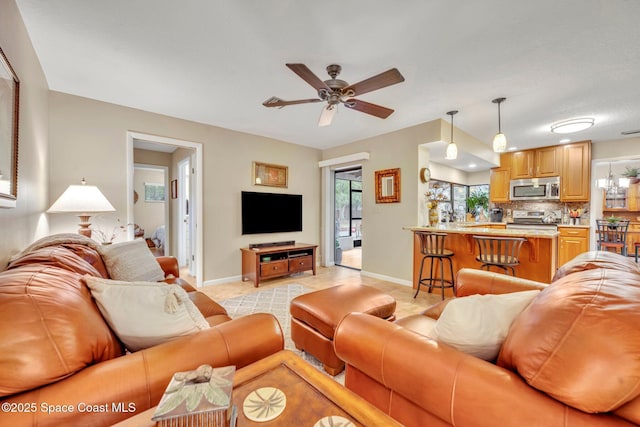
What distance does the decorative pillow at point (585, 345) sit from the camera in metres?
0.63

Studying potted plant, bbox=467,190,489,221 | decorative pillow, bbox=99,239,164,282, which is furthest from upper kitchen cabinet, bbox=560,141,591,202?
decorative pillow, bbox=99,239,164,282

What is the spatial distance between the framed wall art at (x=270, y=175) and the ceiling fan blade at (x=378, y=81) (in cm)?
254

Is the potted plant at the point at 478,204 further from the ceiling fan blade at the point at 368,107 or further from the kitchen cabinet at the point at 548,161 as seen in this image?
the ceiling fan blade at the point at 368,107

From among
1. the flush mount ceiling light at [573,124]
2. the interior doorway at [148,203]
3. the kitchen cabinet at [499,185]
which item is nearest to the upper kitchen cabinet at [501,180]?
the kitchen cabinet at [499,185]

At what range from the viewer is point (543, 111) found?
332 cm

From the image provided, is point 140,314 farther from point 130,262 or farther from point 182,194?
point 182,194

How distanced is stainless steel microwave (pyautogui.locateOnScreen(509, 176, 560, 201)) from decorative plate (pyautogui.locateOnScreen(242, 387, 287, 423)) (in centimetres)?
618

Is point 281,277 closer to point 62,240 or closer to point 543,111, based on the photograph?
point 62,240

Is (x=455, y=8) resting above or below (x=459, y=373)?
above

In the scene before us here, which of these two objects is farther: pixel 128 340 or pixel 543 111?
pixel 543 111

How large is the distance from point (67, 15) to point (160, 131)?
1811 mm

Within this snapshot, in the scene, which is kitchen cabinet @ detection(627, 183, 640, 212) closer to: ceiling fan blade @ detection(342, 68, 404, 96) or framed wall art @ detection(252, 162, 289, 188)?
ceiling fan blade @ detection(342, 68, 404, 96)

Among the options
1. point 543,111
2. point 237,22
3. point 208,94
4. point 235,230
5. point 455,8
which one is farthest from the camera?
point 235,230

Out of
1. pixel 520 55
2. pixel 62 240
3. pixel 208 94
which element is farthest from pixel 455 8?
pixel 62 240
